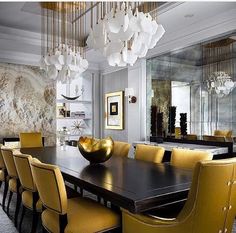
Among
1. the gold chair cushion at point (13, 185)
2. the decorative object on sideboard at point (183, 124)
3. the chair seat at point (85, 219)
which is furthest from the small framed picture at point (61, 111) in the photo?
the chair seat at point (85, 219)

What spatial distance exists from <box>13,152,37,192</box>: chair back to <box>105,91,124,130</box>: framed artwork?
3.88m

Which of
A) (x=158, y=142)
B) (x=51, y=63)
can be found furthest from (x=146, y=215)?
(x=158, y=142)

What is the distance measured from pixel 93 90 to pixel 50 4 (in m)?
3.26

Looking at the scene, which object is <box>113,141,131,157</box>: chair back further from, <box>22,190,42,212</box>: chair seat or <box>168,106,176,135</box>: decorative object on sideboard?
<box>168,106,176,135</box>: decorative object on sideboard

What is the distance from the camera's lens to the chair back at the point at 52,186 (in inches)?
70.5

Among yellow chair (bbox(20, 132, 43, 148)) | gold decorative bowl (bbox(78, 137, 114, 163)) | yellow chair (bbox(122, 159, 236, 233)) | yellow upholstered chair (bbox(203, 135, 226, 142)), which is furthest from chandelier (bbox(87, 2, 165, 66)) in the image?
yellow chair (bbox(20, 132, 43, 148))

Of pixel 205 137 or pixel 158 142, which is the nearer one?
pixel 205 137

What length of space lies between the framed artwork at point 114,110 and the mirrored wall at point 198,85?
3.15 ft

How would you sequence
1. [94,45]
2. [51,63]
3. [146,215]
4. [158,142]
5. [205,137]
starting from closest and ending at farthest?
[146,215]
[94,45]
[51,63]
[205,137]
[158,142]

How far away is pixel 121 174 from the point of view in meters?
2.23

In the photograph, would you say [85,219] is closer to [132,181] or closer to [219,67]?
[132,181]

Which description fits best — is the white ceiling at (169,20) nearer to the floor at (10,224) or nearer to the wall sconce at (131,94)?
the wall sconce at (131,94)

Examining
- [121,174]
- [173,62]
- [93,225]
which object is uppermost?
[173,62]

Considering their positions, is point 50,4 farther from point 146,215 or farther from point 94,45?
point 146,215
